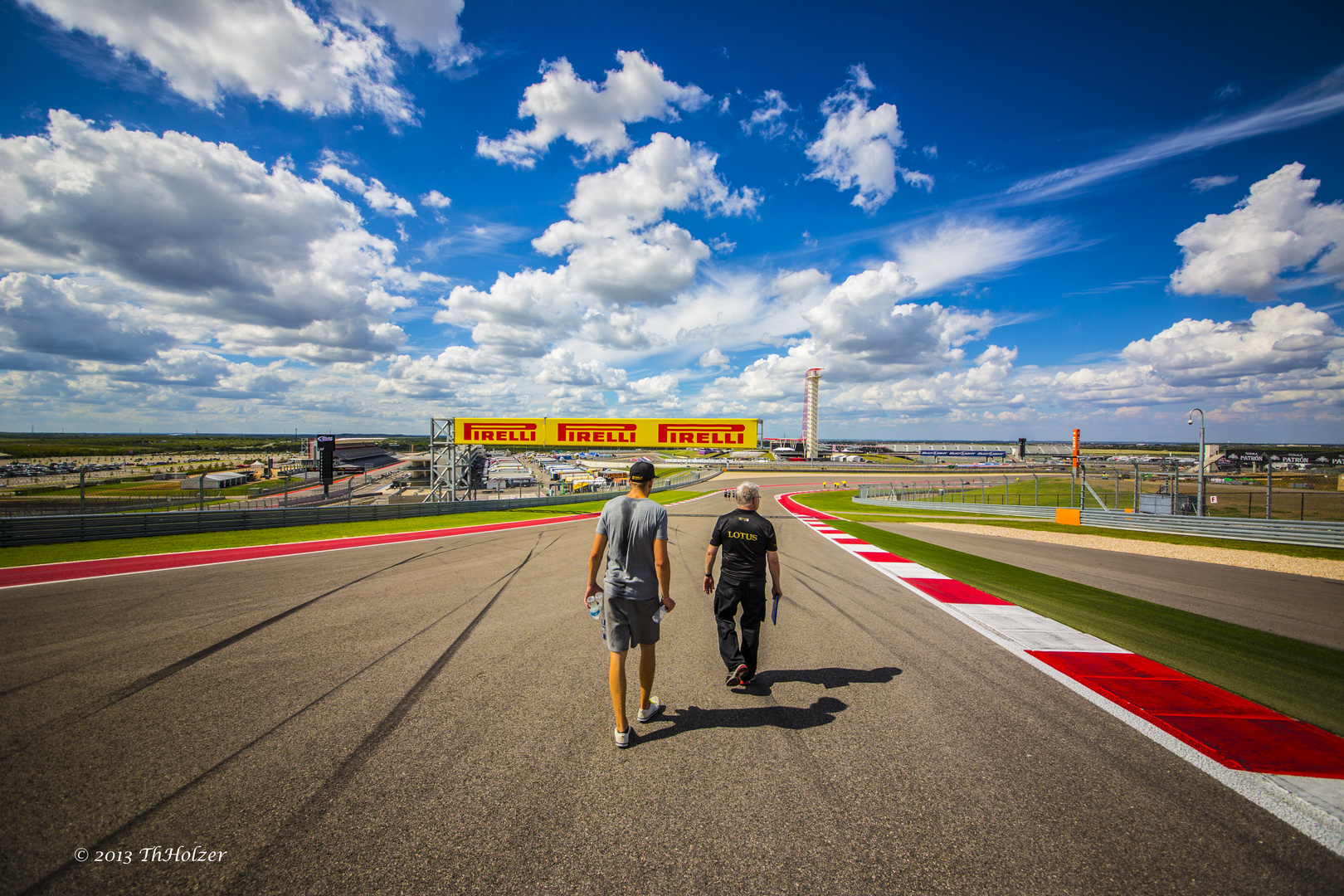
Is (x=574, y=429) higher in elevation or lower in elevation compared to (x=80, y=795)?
higher

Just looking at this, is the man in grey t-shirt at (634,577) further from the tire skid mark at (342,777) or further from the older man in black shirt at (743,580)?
the tire skid mark at (342,777)

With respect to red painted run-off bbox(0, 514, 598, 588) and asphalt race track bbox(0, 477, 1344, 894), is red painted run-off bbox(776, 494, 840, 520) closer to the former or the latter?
red painted run-off bbox(0, 514, 598, 588)

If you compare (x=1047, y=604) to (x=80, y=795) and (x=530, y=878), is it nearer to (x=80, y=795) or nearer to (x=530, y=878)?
(x=530, y=878)

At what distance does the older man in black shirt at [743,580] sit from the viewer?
446 centimetres

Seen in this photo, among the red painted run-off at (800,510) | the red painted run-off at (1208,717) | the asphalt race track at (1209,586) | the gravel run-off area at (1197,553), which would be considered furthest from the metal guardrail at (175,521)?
the gravel run-off area at (1197,553)

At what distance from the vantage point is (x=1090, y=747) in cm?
343

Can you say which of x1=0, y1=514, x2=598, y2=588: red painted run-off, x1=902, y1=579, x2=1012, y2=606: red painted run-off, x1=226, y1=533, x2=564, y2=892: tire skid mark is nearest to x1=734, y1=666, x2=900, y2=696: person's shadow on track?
x1=226, y1=533, x2=564, y2=892: tire skid mark

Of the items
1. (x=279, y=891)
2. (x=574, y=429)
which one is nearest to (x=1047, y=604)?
(x=279, y=891)

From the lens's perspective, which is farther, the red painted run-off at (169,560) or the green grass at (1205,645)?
the red painted run-off at (169,560)

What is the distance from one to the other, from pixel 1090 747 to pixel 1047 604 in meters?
4.80

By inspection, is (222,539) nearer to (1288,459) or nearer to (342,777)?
(342,777)

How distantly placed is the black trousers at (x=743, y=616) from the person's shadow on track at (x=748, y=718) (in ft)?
1.47

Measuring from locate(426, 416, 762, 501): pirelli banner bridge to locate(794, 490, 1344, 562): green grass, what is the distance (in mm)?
7140

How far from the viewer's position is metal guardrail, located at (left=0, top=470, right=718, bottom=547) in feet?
37.9
